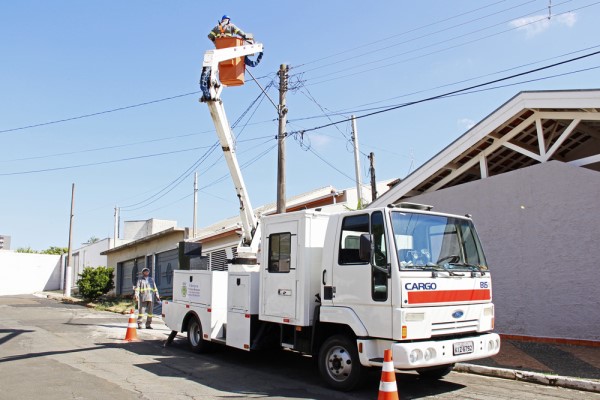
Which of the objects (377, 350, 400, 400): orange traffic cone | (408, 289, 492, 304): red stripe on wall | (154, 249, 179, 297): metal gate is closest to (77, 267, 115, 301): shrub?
(154, 249, 179, 297): metal gate

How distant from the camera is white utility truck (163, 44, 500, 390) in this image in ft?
21.5

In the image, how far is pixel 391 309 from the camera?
21.3 feet

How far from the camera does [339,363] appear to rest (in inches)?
281

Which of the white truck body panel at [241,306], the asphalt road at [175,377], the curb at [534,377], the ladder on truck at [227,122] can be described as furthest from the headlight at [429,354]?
the ladder on truck at [227,122]

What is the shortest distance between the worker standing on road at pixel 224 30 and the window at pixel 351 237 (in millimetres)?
5265

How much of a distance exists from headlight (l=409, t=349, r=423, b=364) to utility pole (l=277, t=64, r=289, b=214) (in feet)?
26.1

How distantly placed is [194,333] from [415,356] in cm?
565

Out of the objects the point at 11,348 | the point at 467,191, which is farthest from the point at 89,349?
the point at 467,191

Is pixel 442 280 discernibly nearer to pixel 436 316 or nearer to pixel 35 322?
pixel 436 316

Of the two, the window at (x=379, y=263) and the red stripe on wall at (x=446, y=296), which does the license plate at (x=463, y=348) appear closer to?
the red stripe on wall at (x=446, y=296)

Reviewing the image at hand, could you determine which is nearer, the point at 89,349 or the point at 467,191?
the point at 89,349

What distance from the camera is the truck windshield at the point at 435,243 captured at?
267 inches

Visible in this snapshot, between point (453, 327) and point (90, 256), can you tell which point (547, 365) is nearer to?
point (453, 327)

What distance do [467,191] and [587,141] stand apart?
321 centimetres
